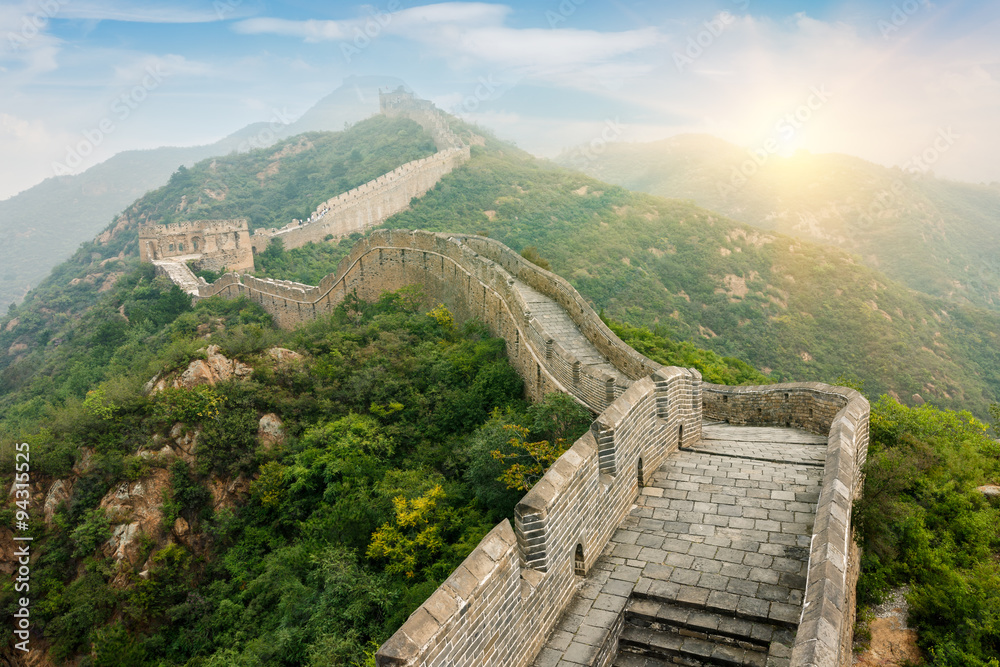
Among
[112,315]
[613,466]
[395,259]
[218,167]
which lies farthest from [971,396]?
[218,167]

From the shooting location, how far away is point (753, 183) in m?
68.8

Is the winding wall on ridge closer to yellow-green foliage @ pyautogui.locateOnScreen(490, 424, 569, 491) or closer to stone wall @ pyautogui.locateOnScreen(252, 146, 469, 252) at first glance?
yellow-green foliage @ pyautogui.locateOnScreen(490, 424, 569, 491)

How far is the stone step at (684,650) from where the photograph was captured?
4.16 meters

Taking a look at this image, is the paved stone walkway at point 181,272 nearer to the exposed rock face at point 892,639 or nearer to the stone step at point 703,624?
the stone step at point 703,624

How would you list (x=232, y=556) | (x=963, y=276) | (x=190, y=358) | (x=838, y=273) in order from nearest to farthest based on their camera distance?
(x=232, y=556) → (x=190, y=358) → (x=838, y=273) → (x=963, y=276)

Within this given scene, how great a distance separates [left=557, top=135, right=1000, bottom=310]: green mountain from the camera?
48375 mm

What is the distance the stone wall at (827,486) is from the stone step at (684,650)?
2.05 ft

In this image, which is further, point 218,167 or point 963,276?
point 218,167

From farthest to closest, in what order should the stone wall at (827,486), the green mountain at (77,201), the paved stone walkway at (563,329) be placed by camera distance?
the green mountain at (77,201)
the paved stone walkway at (563,329)
the stone wall at (827,486)

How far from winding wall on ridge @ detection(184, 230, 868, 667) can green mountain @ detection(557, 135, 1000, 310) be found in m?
43.4

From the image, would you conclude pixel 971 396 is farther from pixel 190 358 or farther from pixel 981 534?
pixel 190 358

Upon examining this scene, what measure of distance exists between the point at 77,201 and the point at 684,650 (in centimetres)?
14463

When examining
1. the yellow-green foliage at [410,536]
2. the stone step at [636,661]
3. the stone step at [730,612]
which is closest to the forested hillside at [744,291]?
the yellow-green foliage at [410,536]

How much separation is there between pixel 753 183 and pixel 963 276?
26.2m
